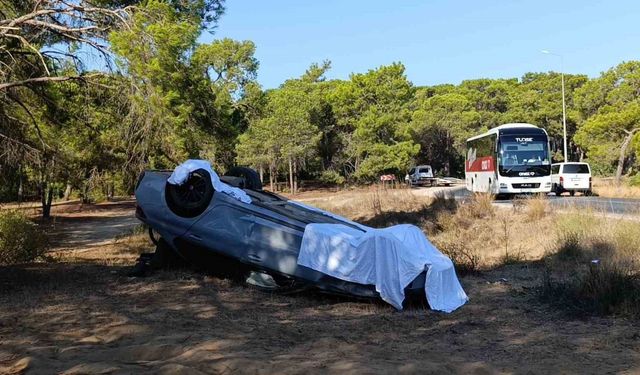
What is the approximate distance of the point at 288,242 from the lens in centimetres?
749

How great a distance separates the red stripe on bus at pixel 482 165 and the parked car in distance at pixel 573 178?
4656mm

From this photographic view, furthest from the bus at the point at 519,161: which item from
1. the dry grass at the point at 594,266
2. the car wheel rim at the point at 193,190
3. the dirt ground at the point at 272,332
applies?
the car wheel rim at the point at 193,190

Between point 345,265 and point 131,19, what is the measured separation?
6529mm

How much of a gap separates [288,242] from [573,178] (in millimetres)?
Result: 27642

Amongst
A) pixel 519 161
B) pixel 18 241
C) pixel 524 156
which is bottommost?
pixel 18 241

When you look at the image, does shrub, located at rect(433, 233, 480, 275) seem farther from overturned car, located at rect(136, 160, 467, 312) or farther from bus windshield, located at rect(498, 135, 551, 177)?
bus windshield, located at rect(498, 135, 551, 177)

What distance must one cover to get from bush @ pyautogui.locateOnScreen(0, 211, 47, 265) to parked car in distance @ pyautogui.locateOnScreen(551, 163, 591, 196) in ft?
89.9

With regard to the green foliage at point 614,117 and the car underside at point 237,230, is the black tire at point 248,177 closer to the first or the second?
the car underside at point 237,230

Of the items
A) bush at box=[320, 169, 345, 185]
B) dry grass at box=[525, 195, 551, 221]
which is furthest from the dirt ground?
bush at box=[320, 169, 345, 185]

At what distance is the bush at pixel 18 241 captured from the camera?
35.1 feet

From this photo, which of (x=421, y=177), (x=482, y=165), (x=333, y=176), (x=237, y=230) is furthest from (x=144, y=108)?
(x=421, y=177)

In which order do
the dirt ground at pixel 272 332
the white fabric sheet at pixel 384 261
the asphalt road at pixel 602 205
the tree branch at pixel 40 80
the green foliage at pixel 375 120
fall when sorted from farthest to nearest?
the green foliage at pixel 375 120
the asphalt road at pixel 602 205
the tree branch at pixel 40 80
the white fabric sheet at pixel 384 261
the dirt ground at pixel 272 332

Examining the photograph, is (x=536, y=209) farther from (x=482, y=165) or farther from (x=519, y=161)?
(x=482, y=165)

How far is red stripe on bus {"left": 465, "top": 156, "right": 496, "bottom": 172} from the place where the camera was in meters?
28.0
